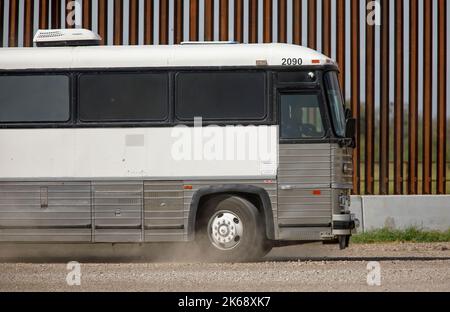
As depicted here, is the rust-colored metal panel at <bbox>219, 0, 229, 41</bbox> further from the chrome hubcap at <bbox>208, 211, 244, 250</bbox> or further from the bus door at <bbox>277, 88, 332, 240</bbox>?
the chrome hubcap at <bbox>208, 211, 244, 250</bbox>

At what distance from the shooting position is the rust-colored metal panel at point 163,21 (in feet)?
68.6

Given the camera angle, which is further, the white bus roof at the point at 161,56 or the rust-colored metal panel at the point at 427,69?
the rust-colored metal panel at the point at 427,69

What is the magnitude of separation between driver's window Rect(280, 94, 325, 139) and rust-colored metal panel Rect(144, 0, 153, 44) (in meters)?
5.36

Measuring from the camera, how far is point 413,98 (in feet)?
68.8

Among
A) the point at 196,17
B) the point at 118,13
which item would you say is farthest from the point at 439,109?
the point at 118,13

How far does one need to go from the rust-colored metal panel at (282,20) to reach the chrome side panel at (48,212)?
607cm

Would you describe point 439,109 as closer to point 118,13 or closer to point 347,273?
point 118,13

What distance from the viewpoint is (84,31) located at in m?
16.8

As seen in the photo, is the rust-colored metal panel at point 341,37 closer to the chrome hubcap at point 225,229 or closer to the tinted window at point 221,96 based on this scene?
the tinted window at point 221,96

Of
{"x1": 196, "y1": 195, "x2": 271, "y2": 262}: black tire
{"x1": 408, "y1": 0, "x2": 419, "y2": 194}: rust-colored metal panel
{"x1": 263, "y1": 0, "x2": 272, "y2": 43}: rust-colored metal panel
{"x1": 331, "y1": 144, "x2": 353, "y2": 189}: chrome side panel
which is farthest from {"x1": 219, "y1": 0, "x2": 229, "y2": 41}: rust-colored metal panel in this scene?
{"x1": 196, "y1": 195, "x2": 271, "y2": 262}: black tire

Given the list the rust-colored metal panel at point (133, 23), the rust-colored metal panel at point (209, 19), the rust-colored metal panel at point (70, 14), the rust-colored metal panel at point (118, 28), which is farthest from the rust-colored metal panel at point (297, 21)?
the rust-colored metal panel at point (70, 14)

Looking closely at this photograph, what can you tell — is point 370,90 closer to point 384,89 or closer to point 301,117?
point 384,89

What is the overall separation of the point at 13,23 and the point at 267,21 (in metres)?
4.43

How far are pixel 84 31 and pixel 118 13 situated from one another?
14.2 feet
